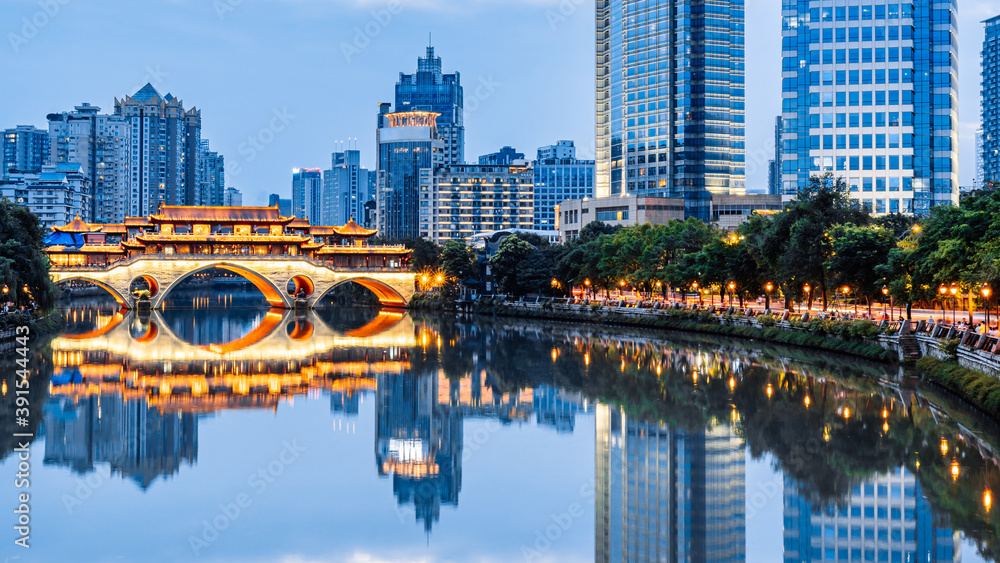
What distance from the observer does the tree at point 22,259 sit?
1661 inches

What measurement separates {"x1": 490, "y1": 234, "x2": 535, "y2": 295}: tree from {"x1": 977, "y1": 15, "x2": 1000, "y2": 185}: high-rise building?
401ft

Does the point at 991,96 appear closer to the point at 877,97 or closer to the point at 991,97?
the point at 991,97

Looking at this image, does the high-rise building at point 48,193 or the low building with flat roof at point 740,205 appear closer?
the low building with flat roof at point 740,205

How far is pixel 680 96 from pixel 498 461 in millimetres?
109581

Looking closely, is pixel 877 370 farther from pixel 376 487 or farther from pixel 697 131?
pixel 697 131

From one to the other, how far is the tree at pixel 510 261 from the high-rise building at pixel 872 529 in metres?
66.9

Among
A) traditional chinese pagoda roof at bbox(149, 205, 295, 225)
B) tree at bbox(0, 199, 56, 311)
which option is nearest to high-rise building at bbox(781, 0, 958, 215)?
traditional chinese pagoda roof at bbox(149, 205, 295, 225)

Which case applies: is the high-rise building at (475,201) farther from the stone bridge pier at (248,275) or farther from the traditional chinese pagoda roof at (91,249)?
the traditional chinese pagoda roof at (91,249)

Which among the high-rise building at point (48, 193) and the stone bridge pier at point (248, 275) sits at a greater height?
the high-rise building at point (48, 193)

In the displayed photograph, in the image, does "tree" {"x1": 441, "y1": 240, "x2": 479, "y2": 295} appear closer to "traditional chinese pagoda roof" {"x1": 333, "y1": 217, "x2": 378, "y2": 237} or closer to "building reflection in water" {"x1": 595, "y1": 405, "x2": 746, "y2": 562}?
"traditional chinese pagoda roof" {"x1": 333, "y1": 217, "x2": 378, "y2": 237}

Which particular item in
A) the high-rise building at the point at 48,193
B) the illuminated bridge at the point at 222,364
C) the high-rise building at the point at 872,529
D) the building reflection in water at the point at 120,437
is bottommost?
the high-rise building at the point at 872,529

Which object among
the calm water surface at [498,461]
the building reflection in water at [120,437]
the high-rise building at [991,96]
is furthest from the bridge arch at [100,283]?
the high-rise building at [991,96]

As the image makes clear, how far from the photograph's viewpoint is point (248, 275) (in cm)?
9212

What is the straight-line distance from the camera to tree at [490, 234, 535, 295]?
8700cm
